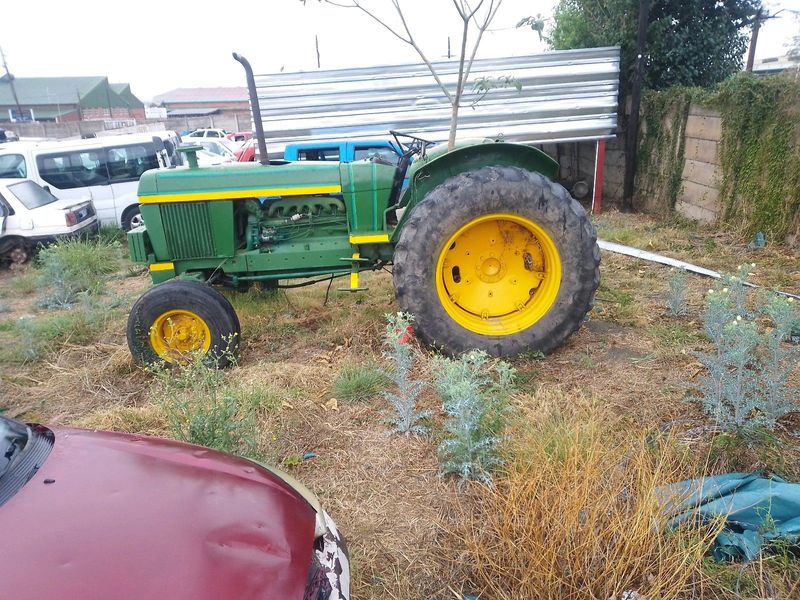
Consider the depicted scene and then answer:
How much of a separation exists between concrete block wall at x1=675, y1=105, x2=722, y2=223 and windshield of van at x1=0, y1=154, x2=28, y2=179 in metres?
10.8

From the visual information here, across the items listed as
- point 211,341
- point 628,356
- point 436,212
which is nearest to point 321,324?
point 211,341

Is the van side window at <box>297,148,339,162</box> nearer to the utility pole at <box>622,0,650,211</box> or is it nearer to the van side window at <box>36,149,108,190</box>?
the van side window at <box>36,149,108,190</box>

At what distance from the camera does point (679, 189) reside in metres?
8.38

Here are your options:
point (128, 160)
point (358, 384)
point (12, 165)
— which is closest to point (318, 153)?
point (128, 160)

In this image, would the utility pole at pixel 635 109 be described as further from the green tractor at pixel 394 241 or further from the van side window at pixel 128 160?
the van side window at pixel 128 160

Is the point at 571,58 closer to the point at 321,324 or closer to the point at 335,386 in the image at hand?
the point at 321,324

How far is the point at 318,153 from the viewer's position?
8469mm

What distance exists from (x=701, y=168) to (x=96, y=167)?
388 inches

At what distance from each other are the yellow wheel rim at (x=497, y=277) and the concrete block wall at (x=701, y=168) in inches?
191

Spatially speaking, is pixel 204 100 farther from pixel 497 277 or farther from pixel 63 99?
pixel 497 277

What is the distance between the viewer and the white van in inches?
376

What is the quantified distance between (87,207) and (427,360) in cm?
796

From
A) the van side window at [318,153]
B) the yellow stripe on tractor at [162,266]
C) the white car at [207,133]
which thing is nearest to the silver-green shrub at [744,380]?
the yellow stripe on tractor at [162,266]

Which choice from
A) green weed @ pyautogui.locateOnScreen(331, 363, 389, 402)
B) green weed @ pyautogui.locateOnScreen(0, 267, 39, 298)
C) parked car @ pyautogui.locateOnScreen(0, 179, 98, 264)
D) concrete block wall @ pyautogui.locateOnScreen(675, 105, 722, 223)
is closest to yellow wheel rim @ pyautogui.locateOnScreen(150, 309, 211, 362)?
green weed @ pyautogui.locateOnScreen(331, 363, 389, 402)
